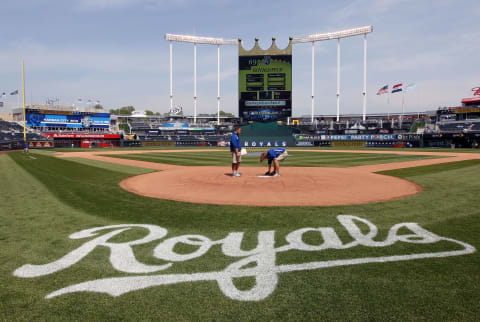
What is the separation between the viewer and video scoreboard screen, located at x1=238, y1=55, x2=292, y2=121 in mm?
53750

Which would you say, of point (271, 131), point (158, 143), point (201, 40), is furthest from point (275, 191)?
point (201, 40)

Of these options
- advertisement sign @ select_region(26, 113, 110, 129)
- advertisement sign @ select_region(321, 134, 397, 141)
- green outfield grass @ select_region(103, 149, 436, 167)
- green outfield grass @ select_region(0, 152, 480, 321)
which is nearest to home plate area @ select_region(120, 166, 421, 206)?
green outfield grass @ select_region(0, 152, 480, 321)

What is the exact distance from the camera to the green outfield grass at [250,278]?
2.30 m

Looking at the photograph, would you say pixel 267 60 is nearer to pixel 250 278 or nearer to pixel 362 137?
pixel 362 137

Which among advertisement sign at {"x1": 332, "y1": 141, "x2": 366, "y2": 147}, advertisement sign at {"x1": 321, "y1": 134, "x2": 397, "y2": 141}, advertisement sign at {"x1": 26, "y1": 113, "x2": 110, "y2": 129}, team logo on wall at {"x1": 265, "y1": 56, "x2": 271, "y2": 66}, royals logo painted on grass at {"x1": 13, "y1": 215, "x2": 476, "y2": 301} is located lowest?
royals logo painted on grass at {"x1": 13, "y1": 215, "x2": 476, "y2": 301}

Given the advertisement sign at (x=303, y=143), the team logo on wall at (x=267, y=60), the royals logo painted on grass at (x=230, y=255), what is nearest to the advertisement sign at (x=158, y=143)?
the team logo on wall at (x=267, y=60)

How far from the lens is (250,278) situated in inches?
113

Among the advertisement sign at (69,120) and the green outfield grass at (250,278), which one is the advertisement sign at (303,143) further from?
the green outfield grass at (250,278)

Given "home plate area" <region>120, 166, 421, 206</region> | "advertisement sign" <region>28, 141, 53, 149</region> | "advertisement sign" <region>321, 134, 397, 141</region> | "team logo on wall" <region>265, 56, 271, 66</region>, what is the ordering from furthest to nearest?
"team logo on wall" <region>265, 56, 271, 66</region>
"advertisement sign" <region>321, 134, 397, 141</region>
"advertisement sign" <region>28, 141, 53, 149</region>
"home plate area" <region>120, 166, 421, 206</region>

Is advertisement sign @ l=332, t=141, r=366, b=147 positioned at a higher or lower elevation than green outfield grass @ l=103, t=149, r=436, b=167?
higher

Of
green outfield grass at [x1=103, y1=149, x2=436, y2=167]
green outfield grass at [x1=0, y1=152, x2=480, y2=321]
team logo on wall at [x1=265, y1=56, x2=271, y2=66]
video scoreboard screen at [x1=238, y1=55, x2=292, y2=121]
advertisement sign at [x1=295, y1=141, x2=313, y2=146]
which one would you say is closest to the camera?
green outfield grass at [x1=0, y1=152, x2=480, y2=321]

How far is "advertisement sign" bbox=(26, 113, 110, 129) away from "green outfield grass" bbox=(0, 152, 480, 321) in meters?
65.8

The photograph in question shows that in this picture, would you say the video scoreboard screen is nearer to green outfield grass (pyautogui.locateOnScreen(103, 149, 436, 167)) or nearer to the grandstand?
the grandstand

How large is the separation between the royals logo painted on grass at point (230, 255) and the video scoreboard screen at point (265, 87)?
51.0 meters
